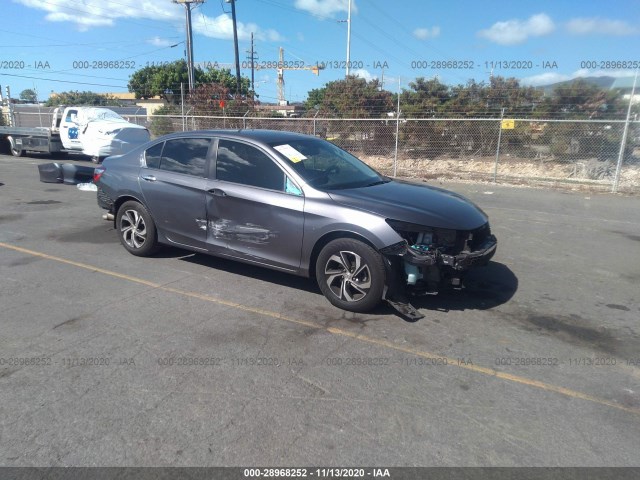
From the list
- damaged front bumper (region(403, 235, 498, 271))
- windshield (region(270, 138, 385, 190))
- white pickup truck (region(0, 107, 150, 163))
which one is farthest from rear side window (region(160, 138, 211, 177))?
white pickup truck (region(0, 107, 150, 163))

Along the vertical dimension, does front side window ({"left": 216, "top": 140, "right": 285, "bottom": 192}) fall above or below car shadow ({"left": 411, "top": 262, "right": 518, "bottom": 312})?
above

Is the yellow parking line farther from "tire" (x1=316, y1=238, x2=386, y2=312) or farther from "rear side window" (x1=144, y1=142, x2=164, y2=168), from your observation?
"rear side window" (x1=144, y1=142, x2=164, y2=168)

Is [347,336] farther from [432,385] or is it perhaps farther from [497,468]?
[497,468]

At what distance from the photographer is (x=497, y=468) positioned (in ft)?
8.40

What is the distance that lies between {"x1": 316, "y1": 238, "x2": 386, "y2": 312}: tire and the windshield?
0.73 m

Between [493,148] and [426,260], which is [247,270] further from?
[493,148]

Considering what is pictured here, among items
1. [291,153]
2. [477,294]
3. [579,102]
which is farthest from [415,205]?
[579,102]

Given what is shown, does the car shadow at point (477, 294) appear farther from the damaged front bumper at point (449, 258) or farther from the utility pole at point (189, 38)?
the utility pole at point (189, 38)

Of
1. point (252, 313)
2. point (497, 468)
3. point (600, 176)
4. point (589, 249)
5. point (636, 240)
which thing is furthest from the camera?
point (600, 176)

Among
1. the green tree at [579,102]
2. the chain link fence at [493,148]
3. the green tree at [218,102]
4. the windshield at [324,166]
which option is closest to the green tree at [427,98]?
the chain link fence at [493,148]

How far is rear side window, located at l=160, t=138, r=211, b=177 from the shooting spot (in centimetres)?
548

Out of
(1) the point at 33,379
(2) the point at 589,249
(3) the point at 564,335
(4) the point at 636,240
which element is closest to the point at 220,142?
(1) the point at 33,379

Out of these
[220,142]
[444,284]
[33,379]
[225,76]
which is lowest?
[33,379]

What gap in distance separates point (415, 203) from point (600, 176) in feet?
44.9
